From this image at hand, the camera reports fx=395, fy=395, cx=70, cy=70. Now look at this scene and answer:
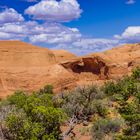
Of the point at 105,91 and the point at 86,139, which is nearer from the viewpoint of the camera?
the point at 86,139

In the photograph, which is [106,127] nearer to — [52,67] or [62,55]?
[52,67]

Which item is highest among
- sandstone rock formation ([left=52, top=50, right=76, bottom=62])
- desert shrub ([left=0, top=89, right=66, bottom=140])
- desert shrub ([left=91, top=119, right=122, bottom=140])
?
sandstone rock formation ([left=52, top=50, right=76, bottom=62])

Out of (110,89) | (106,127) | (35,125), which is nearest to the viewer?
(35,125)

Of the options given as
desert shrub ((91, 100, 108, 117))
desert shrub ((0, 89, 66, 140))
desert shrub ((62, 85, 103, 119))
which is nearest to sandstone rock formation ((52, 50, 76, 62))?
desert shrub ((62, 85, 103, 119))

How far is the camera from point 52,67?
45.8 metres

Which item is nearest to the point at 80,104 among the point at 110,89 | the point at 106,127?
the point at 106,127

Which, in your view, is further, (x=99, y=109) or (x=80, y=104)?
(x=80, y=104)

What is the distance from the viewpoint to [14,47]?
47156 mm

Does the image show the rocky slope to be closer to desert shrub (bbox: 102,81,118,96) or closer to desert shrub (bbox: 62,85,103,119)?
desert shrub (bbox: 102,81,118,96)

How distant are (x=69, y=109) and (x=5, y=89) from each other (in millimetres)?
20570

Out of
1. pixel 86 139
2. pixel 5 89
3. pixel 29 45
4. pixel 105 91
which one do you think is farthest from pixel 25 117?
pixel 29 45

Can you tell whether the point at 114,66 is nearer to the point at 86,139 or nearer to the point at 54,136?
the point at 86,139

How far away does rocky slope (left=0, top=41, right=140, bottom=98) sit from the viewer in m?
43.1

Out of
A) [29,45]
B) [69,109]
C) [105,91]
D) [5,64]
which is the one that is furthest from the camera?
[29,45]
